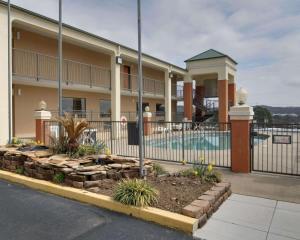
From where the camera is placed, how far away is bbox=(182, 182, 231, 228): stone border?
14.2 ft

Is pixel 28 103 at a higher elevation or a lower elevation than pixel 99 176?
higher

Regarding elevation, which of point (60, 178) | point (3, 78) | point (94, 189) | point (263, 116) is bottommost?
point (94, 189)

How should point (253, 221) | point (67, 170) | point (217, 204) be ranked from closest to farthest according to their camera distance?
1. point (253, 221)
2. point (217, 204)
3. point (67, 170)

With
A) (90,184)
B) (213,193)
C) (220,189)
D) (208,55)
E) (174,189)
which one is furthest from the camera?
(208,55)

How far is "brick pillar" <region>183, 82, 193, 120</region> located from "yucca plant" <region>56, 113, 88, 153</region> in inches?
823

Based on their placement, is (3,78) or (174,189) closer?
(174,189)

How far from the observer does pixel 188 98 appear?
91.7ft

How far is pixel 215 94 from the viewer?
106ft

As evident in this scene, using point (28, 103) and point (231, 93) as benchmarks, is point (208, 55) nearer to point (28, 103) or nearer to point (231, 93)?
point (231, 93)

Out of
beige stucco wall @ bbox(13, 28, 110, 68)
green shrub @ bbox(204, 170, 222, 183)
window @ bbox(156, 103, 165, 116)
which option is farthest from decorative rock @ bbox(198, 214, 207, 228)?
window @ bbox(156, 103, 165, 116)

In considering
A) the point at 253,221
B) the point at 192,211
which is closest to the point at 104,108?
the point at 192,211

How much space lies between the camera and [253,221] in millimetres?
Result: 4434

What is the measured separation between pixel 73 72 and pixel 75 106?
236 centimetres

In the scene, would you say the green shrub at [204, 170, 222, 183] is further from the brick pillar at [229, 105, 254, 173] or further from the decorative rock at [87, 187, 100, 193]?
the decorative rock at [87, 187, 100, 193]
